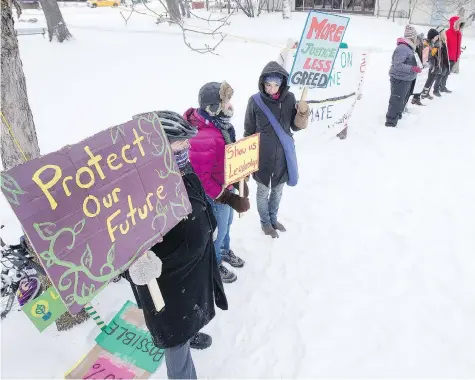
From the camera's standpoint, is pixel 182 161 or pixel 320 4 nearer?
pixel 182 161

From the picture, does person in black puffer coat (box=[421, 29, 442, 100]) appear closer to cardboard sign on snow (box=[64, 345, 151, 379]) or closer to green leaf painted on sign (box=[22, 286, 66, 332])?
cardboard sign on snow (box=[64, 345, 151, 379])

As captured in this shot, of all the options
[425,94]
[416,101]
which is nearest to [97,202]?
[416,101]

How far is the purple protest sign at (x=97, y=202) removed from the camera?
4.60ft

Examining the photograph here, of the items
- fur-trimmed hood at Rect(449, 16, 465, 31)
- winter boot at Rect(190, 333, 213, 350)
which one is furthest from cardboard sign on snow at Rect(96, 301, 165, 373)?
fur-trimmed hood at Rect(449, 16, 465, 31)

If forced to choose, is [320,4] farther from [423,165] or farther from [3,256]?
[3,256]

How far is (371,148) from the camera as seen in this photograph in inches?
249

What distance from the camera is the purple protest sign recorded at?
1403 millimetres

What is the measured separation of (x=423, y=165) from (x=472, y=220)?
5.26 feet

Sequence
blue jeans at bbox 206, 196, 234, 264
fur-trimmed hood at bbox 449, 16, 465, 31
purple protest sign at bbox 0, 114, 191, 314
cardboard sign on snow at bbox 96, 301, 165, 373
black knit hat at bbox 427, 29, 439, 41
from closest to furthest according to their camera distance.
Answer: purple protest sign at bbox 0, 114, 191, 314
cardboard sign on snow at bbox 96, 301, 165, 373
blue jeans at bbox 206, 196, 234, 264
black knit hat at bbox 427, 29, 439, 41
fur-trimmed hood at bbox 449, 16, 465, 31

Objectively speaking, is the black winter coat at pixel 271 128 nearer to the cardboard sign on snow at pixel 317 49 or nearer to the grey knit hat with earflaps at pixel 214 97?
the cardboard sign on snow at pixel 317 49

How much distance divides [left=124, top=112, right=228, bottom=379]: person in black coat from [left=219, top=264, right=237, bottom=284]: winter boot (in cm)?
109

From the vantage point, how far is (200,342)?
282cm

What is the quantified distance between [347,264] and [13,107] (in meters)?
3.30

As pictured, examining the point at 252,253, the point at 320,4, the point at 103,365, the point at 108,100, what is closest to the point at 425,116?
the point at 252,253
